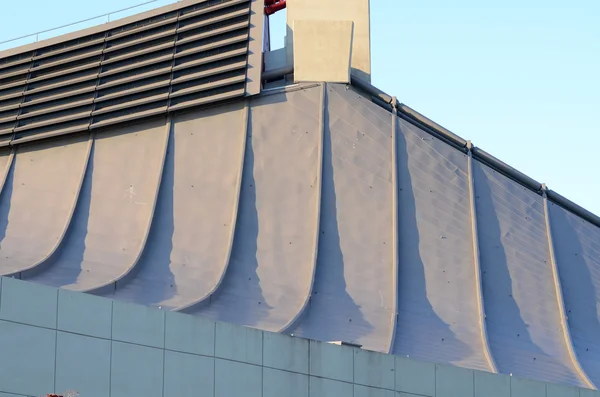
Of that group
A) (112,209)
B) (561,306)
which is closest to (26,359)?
(112,209)

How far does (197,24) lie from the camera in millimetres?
34094

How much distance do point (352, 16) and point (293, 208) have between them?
6616 millimetres

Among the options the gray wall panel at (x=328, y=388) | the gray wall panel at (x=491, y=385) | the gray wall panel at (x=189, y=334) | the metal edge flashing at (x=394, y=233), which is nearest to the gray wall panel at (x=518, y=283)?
the gray wall panel at (x=491, y=385)

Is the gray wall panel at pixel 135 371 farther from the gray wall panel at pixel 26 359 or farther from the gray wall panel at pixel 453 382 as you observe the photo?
the gray wall panel at pixel 453 382

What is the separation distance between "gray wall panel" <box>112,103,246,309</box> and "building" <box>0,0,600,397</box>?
0.05 m

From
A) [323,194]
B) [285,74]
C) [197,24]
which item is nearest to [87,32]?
[197,24]

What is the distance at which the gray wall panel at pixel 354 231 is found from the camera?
95.6ft

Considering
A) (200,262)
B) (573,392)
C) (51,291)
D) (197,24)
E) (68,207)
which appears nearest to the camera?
(51,291)

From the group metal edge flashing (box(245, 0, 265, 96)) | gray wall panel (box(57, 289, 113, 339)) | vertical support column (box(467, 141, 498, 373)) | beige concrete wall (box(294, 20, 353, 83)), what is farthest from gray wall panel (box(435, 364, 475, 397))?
beige concrete wall (box(294, 20, 353, 83))

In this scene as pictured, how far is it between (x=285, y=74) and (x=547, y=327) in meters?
9.19

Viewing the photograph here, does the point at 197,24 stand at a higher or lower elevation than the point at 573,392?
higher

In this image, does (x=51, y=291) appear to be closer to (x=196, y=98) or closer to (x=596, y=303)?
(x=196, y=98)

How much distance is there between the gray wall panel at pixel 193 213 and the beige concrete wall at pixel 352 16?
3.68m

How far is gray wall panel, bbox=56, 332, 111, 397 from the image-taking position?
67.6 ft
